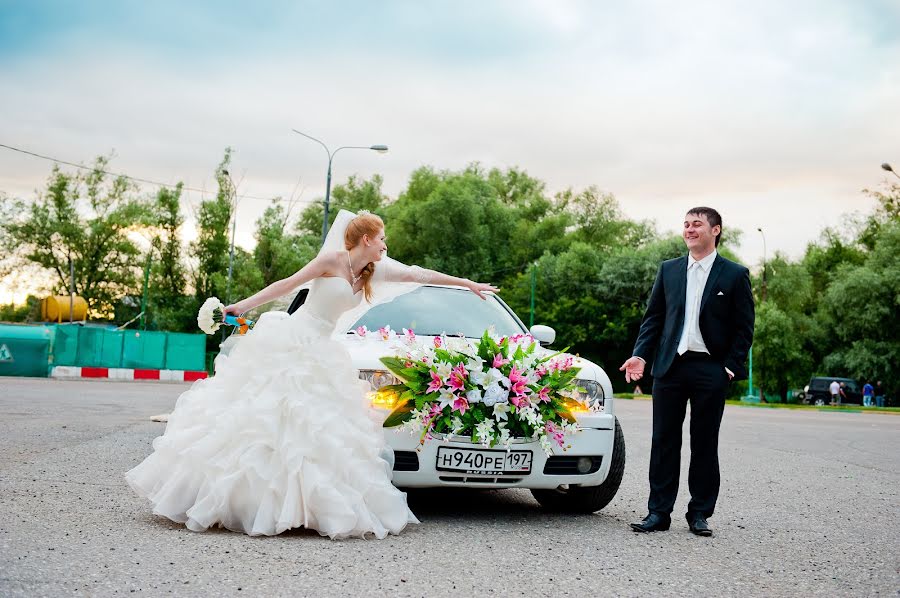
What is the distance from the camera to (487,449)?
575cm

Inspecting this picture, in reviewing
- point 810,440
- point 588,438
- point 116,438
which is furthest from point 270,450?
point 810,440

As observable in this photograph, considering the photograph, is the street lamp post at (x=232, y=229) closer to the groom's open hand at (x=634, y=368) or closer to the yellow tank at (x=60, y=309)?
the yellow tank at (x=60, y=309)

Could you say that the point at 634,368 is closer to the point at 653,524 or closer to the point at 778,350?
the point at 653,524

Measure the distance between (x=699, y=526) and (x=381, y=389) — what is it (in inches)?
85.7

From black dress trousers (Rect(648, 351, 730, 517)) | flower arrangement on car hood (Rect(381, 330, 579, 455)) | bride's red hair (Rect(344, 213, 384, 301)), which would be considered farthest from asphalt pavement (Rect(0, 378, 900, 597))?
bride's red hair (Rect(344, 213, 384, 301))

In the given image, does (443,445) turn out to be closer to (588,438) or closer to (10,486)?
(588,438)

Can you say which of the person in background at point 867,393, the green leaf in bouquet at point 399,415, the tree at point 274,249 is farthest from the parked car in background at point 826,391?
the green leaf in bouquet at point 399,415

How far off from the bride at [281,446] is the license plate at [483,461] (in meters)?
0.41

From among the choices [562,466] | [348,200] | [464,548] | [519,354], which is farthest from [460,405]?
[348,200]

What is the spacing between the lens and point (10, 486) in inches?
256

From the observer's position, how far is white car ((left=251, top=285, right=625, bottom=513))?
5.66 m

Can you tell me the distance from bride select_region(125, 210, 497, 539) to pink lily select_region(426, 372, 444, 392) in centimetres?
43

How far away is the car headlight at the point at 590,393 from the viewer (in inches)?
244

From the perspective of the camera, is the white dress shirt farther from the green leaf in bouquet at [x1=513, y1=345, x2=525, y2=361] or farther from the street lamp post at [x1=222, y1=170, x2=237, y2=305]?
the street lamp post at [x1=222, y1=170, x2=237, y2=305]
